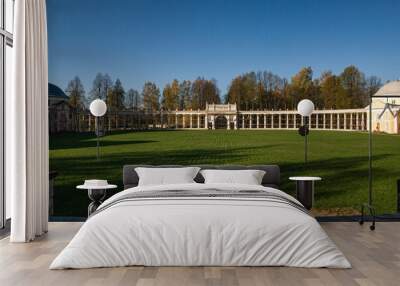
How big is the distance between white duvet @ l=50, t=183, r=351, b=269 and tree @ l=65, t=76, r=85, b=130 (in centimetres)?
904

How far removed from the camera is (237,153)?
46.9ft

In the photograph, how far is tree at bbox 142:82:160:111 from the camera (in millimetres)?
13002

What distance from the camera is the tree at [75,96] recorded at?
1291 cm

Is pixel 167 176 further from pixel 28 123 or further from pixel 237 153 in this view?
pixel 237 153

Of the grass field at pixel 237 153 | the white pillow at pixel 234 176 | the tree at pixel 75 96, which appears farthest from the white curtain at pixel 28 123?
the tree at pixel 75 96

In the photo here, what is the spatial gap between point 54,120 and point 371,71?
7615 millimetres

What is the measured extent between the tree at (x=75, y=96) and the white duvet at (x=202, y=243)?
29.7 ft

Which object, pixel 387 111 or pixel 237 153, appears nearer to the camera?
pixel 387 111

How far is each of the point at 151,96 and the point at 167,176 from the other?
7.33m

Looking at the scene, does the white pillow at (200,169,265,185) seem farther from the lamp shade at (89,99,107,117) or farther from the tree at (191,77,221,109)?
the tree at (191,77,221,109)

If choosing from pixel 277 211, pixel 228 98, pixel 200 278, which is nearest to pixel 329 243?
pixel 277 211

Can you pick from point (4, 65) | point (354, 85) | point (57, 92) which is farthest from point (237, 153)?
point (4, 65)

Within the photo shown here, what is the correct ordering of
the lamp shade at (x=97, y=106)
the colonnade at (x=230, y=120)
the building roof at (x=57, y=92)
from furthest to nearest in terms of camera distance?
the building roof at (x=57, y=92), the colonnade at (x=230, y=120), the lamp shade at (x=97, y=106)

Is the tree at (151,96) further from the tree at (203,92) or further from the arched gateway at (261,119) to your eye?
the tree at (203,92)
